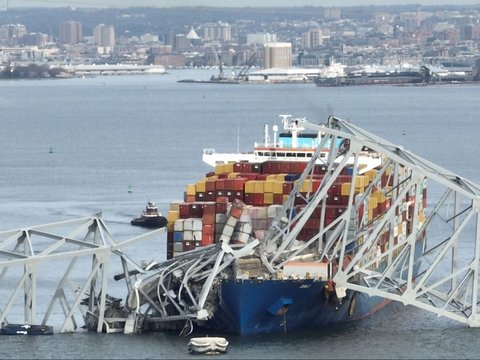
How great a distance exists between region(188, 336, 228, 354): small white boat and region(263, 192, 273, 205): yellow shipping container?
26.4 ft

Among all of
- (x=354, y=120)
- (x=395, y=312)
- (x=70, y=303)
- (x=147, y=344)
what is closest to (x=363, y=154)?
(x=395, y=312)

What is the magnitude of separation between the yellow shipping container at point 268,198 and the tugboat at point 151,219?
19075 mm

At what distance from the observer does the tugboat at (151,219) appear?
67188 millimetres

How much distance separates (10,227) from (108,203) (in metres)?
10.6

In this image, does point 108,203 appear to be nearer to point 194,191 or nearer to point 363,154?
point 363,154

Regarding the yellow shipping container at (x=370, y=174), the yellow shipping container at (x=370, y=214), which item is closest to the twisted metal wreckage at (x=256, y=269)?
the yellow shipping container at (x=370, y=214)

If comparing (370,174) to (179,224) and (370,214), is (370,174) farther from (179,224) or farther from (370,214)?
(179,224)

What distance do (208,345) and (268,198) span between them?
892 centimetres

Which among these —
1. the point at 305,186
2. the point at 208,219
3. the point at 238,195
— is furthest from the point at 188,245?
the point at 305,186

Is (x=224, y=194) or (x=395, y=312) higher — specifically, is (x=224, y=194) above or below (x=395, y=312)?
above

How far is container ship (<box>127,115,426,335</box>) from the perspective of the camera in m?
42.8

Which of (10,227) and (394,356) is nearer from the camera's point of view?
(394,356)

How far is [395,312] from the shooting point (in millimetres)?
49500

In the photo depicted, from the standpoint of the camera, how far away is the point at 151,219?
67.5m
